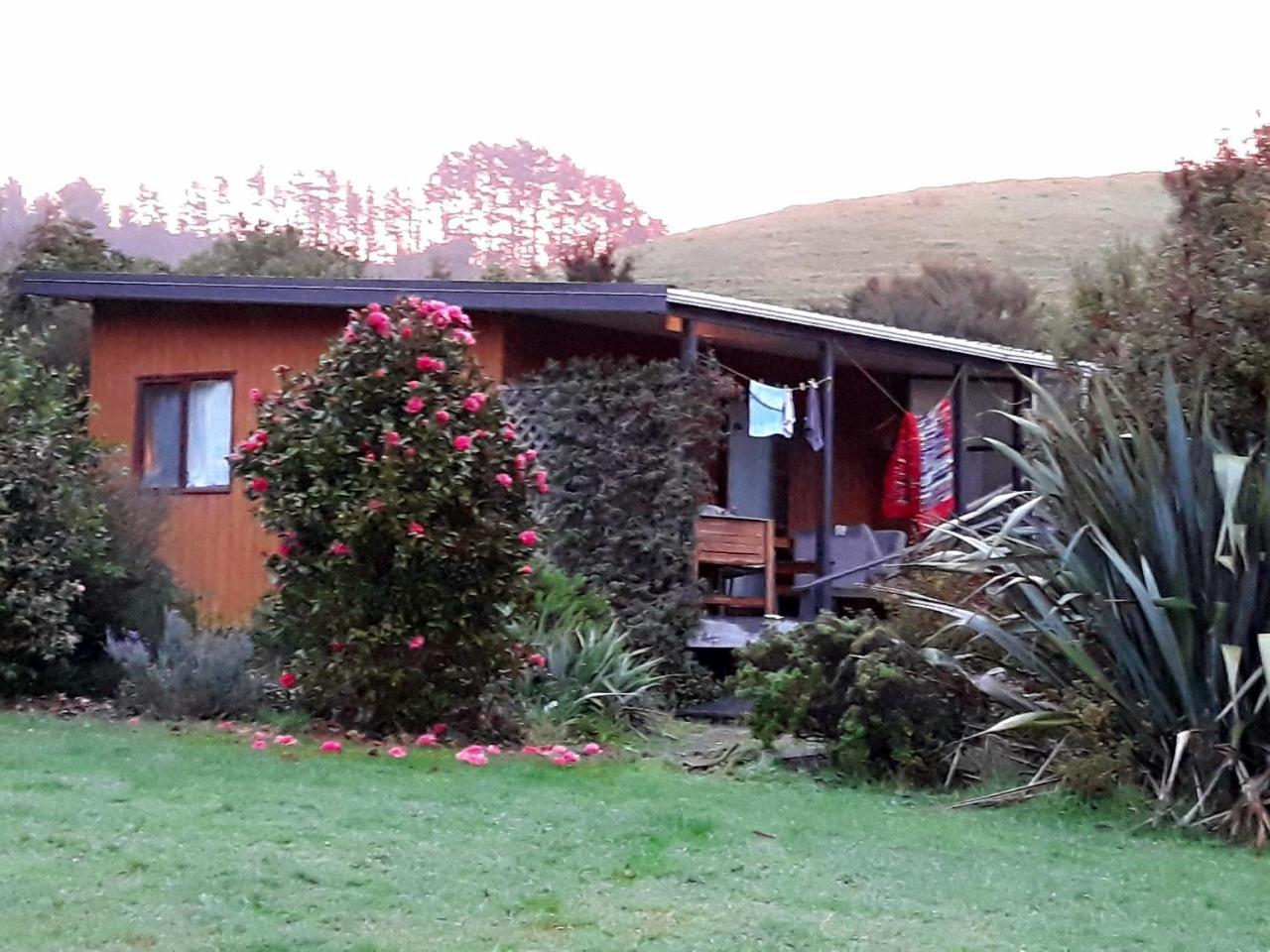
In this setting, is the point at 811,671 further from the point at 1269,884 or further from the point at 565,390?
the point at 565,390

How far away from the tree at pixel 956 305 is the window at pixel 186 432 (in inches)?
597

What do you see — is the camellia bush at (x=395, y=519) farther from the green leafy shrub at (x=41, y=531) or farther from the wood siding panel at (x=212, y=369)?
the wood siding panel at (x=212, y=369)

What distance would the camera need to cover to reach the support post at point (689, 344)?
1281 cm

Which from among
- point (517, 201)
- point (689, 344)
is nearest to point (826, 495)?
point (689, 344)

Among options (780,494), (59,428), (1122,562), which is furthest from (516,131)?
(1122,562)

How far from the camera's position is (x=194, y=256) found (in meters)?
24.9

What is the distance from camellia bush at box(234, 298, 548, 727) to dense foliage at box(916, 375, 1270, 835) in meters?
2.83

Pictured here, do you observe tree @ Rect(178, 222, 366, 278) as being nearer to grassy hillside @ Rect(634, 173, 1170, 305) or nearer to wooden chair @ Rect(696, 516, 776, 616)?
wooden chair @ Rect(696, 516, 776, 616)

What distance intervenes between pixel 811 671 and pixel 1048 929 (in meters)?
3.51

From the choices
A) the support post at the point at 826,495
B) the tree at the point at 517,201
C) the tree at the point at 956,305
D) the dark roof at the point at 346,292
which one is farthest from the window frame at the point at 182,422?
the tree at the point at 517,201

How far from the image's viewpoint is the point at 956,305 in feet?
95.8

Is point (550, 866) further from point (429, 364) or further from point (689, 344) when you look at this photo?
point (689, 344)

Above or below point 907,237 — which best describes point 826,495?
below

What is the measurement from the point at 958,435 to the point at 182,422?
739 centimetres
